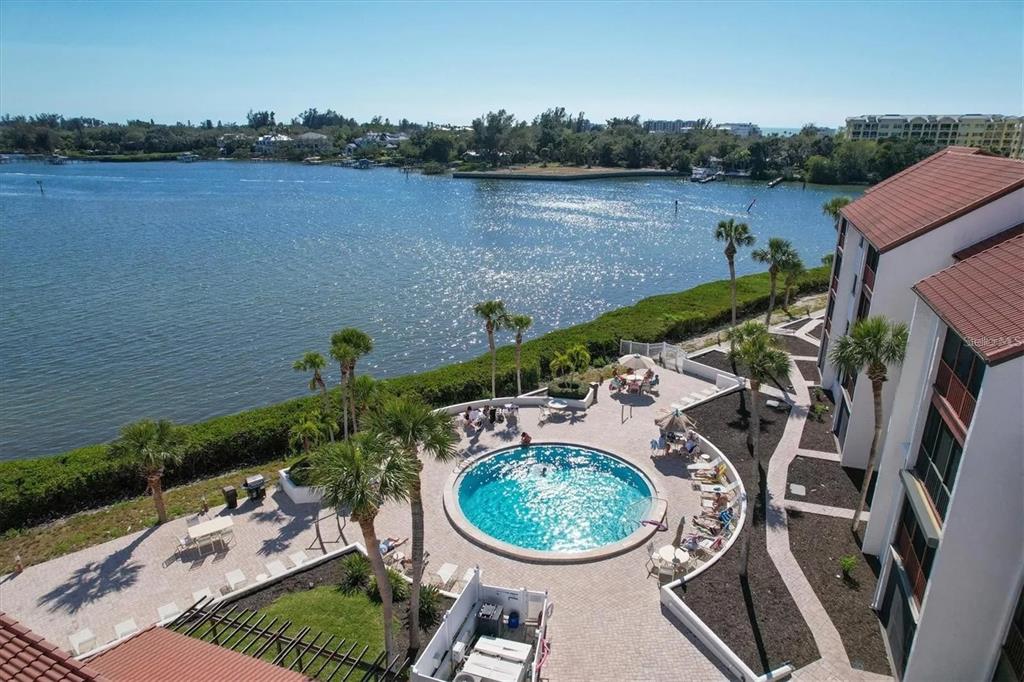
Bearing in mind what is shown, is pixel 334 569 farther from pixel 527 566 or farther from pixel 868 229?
pixel 868 229

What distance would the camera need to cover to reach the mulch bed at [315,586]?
19.5m

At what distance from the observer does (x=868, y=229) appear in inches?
1094

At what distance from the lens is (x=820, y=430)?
105ft

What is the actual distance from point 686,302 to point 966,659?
140 ft

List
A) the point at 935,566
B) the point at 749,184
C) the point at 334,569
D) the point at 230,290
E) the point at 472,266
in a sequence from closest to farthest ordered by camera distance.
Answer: the point at 935,566
the point at 334,569
the point at 230,290
the point at 472,266
the point at 749,184

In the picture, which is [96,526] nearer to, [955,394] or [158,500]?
[158,500]

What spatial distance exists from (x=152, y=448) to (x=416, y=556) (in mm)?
14688

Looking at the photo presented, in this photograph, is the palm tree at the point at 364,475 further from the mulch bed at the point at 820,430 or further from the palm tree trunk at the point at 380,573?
the mulch bed at the point at 820,430

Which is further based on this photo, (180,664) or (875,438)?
(875,438)

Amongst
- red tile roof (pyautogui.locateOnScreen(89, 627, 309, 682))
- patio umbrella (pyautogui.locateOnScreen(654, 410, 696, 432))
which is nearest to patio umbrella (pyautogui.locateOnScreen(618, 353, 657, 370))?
patio umbrella (pyautogui.locateOnScreen(654, 410, 696, 432))

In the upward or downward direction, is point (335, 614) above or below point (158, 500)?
below

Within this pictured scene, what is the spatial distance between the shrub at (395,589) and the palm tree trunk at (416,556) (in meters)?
1.89

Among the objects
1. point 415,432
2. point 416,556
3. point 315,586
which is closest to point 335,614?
point 315,586

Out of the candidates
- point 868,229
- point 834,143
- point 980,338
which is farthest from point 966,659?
point 834,143
